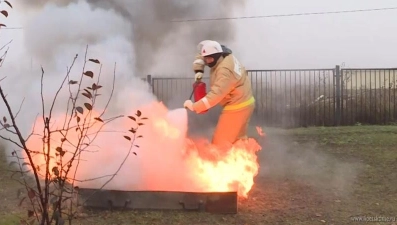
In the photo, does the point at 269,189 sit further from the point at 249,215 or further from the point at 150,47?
the point at 150,47

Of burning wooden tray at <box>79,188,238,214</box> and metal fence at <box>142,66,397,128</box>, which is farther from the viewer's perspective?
metal fence at <box>142,66,397,128</box>

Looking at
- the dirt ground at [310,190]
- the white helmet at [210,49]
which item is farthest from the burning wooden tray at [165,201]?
the white helmet at [210,49]

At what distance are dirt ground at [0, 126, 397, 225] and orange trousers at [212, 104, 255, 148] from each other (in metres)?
0.74

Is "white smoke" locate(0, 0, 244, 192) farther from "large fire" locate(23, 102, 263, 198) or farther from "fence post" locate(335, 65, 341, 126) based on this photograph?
"fence post" locate(335, 65, 341, 126)

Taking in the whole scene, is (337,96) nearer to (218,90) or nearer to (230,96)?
(230,96)

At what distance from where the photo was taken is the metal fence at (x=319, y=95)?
13.5 metres

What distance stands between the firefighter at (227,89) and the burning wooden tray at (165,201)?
807mm

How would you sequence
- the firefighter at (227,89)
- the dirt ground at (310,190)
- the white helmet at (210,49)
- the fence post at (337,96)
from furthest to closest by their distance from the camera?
the fence post at (337,96)
the white helmet at (210,49)
the firefighter at (227,89)
the dirt ground at (310,190)

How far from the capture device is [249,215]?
5230mm

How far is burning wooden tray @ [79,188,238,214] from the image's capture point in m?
5.18

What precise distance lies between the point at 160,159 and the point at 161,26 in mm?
2379

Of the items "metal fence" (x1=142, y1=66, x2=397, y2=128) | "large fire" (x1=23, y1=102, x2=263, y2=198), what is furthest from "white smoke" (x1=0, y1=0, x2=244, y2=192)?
"metal fence" (x1=142, y1=66, x2=397, y2=128)

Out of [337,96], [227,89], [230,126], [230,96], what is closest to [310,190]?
[230,126]

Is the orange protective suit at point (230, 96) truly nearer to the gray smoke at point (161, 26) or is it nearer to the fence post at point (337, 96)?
the gray smoke at point (161, 26)
